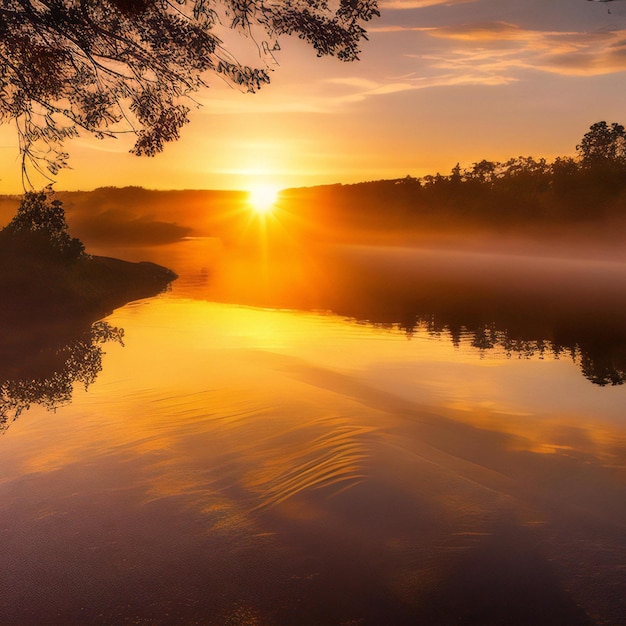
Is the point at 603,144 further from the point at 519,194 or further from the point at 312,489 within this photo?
the point at 312,489

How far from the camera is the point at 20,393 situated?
16359 millimetres

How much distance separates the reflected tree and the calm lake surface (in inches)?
4.9

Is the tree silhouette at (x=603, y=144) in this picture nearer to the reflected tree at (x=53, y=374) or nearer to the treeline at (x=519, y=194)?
the treeline at (x=519, y=194)

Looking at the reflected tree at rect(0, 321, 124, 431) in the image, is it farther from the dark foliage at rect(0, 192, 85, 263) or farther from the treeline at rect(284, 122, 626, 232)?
the treeline at rect(284, 122, 626, 232)

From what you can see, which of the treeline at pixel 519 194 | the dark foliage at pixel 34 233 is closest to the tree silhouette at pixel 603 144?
the treeline at pixel 519 194

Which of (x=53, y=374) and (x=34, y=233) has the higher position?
(x=34, y=233)

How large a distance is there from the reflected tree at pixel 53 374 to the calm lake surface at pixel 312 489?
0.41 feet

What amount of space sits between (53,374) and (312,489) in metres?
11.7

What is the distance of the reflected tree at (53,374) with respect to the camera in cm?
1534

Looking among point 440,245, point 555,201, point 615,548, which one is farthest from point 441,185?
point 615,548

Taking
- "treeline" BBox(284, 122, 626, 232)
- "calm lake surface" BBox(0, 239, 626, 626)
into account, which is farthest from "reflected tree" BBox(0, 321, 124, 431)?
"treeline" BBox(284, 122, 626, 232)

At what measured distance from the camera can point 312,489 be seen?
33.2ft

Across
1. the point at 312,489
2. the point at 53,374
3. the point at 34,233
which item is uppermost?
the point at 34,233

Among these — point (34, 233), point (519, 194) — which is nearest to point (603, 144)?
point (519, 194)
